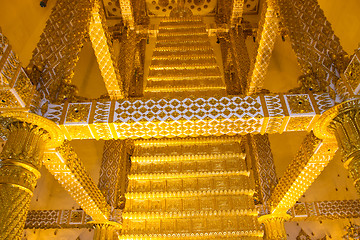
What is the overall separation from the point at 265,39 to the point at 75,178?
11.3 feet

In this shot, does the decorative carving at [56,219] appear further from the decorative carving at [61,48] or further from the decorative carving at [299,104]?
the decorative carving at [299,104]

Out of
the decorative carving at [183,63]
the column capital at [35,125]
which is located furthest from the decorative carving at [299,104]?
the column capital at [35,125]

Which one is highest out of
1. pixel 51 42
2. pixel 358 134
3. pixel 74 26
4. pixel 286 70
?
pixel 286 70

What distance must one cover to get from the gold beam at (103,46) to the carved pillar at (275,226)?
351cm

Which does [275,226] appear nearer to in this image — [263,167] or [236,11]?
[263,167]

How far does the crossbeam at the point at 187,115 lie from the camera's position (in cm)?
372

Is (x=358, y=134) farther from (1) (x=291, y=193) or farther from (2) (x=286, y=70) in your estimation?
(2) (x=286, y=70)

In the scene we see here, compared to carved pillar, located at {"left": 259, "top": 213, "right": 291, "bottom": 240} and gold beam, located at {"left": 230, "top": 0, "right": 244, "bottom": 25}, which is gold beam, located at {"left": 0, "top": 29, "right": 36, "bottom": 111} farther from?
gold beam, located at {"left": 230, "top": 0, "right": 244, "bottom": 25}

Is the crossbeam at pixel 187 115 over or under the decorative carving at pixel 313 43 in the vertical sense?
under

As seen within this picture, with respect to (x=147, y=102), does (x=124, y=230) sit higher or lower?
lower

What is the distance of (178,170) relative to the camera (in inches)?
220

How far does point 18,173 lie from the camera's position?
117 inches

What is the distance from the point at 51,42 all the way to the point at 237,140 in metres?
3.76

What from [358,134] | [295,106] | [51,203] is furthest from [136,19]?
[358,134]
